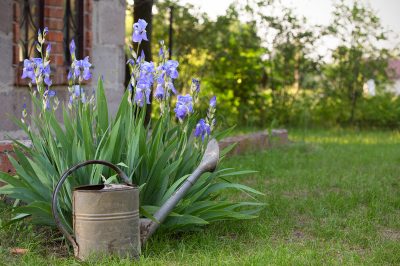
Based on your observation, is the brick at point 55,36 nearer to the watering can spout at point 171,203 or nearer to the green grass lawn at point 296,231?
the green grass lawn at point 296,231

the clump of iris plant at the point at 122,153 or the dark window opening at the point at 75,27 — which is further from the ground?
the dark window opening at the point at 75,27

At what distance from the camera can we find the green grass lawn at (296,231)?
11.6ft

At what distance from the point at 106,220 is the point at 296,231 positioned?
138 centimetres

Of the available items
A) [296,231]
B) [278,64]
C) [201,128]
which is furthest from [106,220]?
[278,64]

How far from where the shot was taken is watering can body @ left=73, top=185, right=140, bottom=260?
133 inches

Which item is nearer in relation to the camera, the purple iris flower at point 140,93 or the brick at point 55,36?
the purple iris flower at point 140,93

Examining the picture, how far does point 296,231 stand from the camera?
4336mm

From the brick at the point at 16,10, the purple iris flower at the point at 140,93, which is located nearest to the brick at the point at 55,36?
the brick at the point at 16,10

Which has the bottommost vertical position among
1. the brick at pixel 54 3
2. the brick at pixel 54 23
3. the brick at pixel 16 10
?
the brick at pixel 54 23

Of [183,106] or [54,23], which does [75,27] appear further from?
[183,106]

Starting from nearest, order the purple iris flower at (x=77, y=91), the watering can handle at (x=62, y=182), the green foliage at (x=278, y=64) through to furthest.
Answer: the watering can handle at (x=62, y=182) < the purple iris flower at (x=77, y=91) < the green foliage at (x=278, y=64)

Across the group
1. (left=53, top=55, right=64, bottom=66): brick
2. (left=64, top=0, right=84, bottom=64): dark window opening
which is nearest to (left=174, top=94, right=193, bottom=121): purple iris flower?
(left=53, top=55, right=64, bottom=66): brick

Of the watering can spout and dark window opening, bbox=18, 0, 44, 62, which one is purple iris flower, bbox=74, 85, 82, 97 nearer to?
the watering can spout

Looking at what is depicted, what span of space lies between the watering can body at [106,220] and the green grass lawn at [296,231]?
0.08m
